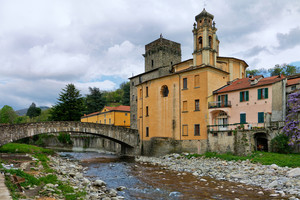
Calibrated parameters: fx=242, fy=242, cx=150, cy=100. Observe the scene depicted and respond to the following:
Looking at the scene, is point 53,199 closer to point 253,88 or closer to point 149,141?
point 253,88

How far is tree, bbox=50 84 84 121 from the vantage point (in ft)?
188

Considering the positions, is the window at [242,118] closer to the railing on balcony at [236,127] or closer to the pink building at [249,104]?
the pink building at [249,104]

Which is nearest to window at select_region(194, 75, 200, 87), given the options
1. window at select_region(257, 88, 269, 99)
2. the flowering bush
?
window at select_region(257, 88, 269, 99)

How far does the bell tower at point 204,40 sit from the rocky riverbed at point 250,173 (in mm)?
13671

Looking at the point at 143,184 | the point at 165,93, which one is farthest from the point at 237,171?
the point at 165,93

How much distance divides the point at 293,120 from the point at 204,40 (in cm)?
1539

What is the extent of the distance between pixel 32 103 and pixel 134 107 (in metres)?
97.8

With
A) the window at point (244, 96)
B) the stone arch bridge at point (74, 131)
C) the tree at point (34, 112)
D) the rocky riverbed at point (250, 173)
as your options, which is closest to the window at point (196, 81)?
the window at point (244, 96)

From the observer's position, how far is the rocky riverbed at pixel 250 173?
48.4 ft

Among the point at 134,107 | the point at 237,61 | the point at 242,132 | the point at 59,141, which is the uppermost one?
the point at 237,61

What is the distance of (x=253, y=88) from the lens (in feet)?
90.3

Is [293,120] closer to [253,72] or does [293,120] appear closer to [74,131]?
[74,131]

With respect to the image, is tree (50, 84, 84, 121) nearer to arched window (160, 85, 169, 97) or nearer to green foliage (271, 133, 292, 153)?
arched window (160, 85, 169, 97)

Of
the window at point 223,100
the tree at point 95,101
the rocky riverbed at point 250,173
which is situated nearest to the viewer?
the rocky riverbed at point 250,173
